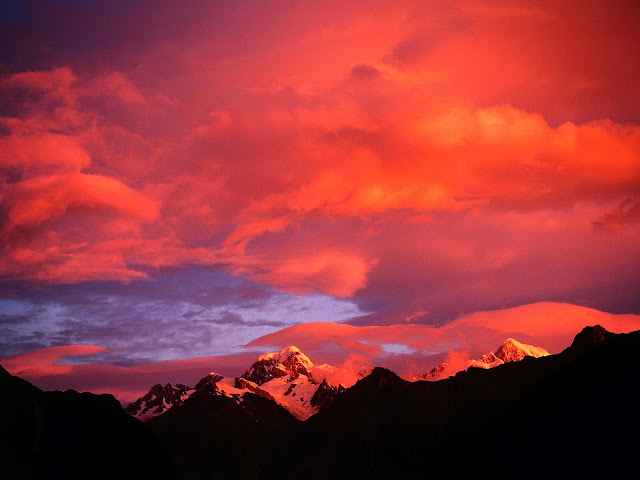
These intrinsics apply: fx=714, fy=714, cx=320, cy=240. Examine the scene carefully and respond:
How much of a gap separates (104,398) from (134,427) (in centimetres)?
1114

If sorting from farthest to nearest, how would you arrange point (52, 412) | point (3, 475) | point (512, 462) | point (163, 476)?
point (512, 462)
point (163, 476)
point (52, 412)
point (3, 475)

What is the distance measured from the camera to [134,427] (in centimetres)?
18875

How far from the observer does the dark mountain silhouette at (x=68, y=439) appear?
146 m

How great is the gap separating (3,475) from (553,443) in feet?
422

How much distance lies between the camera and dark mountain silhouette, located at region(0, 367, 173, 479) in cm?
14612

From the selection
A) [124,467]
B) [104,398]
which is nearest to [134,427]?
[104,398]

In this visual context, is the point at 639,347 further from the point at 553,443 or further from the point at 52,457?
the point at 52,457

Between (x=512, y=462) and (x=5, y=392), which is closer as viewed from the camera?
(x=5, y=392)

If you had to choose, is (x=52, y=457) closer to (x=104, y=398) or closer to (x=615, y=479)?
(x=104, y=398)

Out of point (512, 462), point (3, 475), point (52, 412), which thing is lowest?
point (512, 462)

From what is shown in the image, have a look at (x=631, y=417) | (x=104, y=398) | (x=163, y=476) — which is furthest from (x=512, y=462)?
(x=104, y=398)

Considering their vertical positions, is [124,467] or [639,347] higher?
[639,347]

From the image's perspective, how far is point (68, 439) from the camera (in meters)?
160

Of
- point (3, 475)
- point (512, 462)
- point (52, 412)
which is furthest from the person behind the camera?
point (512, 462)
